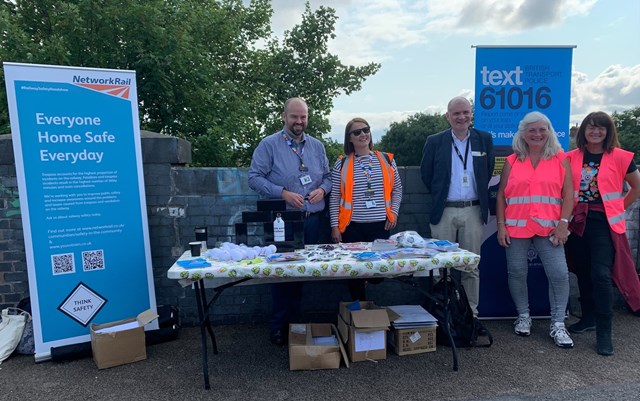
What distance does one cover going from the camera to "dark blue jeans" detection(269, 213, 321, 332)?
11.4 ft

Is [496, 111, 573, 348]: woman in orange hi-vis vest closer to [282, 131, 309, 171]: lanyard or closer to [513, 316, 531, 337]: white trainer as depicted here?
[513, 316, 531, 337]: white trainer

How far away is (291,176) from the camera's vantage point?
11.1 ft

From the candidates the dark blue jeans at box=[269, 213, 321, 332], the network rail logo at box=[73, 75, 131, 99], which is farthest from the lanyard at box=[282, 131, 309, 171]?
the network rail logo at box=[73, 75, 131, 99]

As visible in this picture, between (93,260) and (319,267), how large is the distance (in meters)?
1.99

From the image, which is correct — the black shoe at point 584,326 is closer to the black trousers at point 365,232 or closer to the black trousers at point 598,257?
the black trousers at point 598,257

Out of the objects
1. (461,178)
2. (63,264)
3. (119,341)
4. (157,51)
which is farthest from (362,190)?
(157,51)

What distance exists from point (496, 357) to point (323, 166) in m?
2.03

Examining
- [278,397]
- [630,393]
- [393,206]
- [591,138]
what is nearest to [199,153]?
[393,206]

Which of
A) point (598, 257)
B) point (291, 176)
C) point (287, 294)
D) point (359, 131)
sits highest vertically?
point (359, 131)

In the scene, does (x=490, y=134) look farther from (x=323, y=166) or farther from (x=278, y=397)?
(x=278, y=397)

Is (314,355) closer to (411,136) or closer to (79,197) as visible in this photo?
(79,197)

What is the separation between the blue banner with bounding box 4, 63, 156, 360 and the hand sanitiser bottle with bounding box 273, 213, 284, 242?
1.28m

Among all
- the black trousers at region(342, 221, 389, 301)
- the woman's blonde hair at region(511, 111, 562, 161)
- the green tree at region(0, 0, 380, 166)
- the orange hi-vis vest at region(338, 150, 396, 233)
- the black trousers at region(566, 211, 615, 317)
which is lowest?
the black trousers at region(566, 211, 615, 317)

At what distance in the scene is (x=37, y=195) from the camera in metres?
3.16
